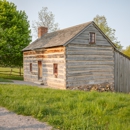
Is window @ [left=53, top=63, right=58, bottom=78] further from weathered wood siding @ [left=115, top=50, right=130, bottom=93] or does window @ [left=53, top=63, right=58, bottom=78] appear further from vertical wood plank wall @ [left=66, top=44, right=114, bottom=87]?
weathered wood siding @ [left=115, top=50, right=130, bottom=93]

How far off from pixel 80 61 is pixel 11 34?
1263cm

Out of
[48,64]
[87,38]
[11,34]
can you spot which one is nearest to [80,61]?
[87,38]

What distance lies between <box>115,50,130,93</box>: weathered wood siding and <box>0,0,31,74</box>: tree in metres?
13.7

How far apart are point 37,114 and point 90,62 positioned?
11476mm

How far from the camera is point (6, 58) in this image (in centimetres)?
2545

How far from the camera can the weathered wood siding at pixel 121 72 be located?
1895 centimetres

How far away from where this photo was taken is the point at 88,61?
1669cm

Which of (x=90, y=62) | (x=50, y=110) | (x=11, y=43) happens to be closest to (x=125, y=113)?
(x=50, y=110)

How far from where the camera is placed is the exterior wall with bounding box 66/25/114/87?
51.1 ft

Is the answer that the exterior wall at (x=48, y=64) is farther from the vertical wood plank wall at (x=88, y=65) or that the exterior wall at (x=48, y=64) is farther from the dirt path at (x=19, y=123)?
the dirt path at (x=19, y=123)

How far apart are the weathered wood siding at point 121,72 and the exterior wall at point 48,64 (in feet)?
22.6

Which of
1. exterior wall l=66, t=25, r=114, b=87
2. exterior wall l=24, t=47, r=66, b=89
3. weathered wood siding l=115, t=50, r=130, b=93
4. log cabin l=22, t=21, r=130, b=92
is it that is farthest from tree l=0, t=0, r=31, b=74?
weathered wood siding l=115, t=50, r=130, b=93

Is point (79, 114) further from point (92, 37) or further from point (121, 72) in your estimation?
point (121, 72)

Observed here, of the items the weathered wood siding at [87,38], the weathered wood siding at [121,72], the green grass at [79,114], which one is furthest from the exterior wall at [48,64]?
the green grass at [79,114]
